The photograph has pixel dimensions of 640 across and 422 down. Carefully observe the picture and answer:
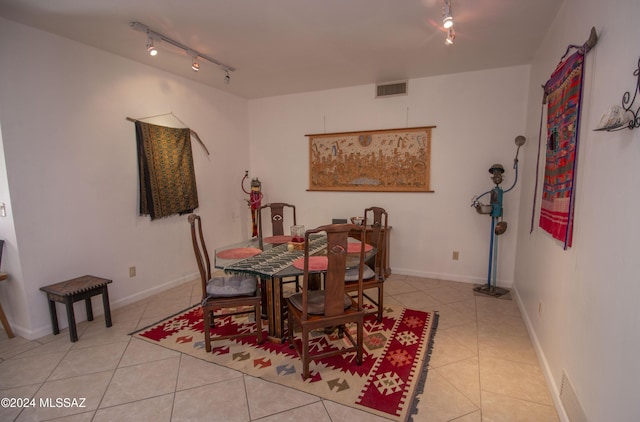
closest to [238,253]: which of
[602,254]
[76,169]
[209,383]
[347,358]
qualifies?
[209,383]

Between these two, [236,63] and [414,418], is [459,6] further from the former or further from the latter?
[414,418]

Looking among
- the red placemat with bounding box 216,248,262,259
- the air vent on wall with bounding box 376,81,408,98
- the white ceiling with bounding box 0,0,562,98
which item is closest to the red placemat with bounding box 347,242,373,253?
the red placemat with bounding box 216,248,262,259

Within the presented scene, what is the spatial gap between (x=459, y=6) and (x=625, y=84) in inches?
53.7

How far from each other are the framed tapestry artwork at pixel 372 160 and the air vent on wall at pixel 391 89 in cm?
47

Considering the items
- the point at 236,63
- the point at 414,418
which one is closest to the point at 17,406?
the point at 414,418

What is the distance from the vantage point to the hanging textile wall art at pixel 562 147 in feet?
5.72

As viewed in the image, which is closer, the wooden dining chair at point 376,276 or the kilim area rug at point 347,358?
the kilim area rug at point 347,358

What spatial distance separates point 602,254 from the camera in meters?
1.37

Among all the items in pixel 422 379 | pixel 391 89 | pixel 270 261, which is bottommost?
pixel 422 379

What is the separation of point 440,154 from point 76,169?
401cm

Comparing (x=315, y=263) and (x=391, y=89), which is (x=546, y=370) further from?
(x=391, y=89)

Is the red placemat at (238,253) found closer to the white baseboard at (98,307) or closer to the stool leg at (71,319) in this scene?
the stool leg at (71,319)

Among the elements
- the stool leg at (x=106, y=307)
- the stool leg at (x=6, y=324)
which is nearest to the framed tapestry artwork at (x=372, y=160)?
the stool leg at (x=106, y=307)

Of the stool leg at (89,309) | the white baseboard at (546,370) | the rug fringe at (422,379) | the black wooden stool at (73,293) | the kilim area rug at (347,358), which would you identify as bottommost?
the rug fringe at (422,379)
